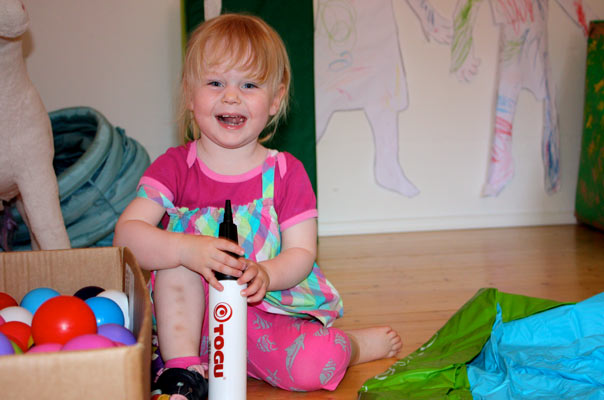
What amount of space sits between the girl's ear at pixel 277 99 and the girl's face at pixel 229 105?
1.6 inches

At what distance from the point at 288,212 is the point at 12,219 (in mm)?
1093

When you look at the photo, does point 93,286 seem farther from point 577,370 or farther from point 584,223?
point 584,223

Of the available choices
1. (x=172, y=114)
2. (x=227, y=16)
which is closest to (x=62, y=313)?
(x=227, y=16)

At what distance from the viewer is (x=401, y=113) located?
2.69 metres

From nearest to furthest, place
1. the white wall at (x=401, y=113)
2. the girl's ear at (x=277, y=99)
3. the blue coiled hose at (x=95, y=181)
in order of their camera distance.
Result: the girl's ear at (x=277, y=99) → the blue coiled hose at (x=95, y=181) → the white wall at (x=401, y=113)

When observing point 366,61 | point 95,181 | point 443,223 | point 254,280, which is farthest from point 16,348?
point 443,223

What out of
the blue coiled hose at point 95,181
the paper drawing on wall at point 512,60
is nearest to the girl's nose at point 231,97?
the blue coiled hose at point 95,181

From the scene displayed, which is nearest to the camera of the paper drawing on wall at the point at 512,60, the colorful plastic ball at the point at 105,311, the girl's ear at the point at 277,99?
the colorful plastic ball at the point at 105,311

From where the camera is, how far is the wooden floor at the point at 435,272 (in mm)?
1518

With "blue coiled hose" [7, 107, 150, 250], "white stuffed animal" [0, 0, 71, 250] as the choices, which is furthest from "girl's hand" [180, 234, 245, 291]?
"blue coiled hose" [7, 107, 150, 250]

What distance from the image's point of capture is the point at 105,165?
2.05 metres

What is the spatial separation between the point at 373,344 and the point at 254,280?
0.47 meters

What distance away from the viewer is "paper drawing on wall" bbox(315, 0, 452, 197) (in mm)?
2596

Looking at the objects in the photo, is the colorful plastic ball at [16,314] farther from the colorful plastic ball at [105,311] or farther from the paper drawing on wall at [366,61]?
the paper drawing on wall at [366,61]
